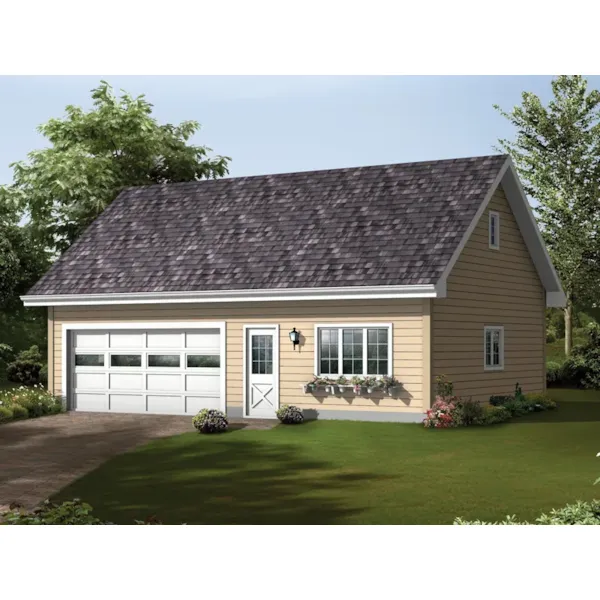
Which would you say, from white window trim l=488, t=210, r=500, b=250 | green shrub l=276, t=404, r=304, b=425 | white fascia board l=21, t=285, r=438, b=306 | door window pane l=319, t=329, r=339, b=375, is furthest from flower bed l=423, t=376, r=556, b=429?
white window trim l=488, t=210, r=500, b=250

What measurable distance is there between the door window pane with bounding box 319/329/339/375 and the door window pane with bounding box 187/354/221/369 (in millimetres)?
2767

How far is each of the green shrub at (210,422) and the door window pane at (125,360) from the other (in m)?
4.20

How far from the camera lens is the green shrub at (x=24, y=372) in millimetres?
35844

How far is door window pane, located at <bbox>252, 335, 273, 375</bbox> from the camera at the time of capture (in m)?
23.2

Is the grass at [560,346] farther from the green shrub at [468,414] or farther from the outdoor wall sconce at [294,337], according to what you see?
the outdoor wall sconce at [294,337]

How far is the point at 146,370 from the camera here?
2469cm

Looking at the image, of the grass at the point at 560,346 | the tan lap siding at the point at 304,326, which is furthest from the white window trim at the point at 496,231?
the grass at the point at 560,346

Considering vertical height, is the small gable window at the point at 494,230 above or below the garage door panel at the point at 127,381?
above

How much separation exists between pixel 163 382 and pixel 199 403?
3.67 feet

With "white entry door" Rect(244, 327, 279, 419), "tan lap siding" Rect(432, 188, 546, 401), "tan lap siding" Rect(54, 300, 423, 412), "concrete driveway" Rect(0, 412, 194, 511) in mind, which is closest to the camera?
"concrete driveway" Rect(0, 412, 194, 511)

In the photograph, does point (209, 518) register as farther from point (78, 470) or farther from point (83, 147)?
point (83, 147)

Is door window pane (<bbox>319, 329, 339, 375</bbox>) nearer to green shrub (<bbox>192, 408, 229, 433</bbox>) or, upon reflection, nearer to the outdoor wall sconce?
the outdoor wall sconce

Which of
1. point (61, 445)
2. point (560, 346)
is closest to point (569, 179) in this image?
point (560, 346)

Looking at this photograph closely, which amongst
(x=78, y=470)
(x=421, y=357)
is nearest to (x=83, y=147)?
(x=421, y=357)
